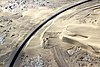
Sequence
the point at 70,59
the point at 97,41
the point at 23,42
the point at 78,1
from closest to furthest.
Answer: the point at 70,59
the point at 97,41
the point at 23,42
the point at 78,1

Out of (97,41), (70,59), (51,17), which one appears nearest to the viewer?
(70,59)

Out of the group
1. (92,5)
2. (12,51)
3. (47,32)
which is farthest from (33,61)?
(92,5)

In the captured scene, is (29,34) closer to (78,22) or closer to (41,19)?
(41,19)

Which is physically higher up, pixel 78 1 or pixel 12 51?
pixel 78 1

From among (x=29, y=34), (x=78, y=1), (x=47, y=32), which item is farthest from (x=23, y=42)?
(x=78, y=1)

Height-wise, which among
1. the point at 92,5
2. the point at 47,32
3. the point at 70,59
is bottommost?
the point at 70,59

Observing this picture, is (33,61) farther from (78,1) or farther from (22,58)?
(78,1)

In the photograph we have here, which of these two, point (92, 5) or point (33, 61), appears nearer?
point (33, 61)

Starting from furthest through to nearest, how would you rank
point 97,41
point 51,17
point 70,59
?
point 51,17 → point 97,41 → point 70,59

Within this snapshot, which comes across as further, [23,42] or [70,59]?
[23,42]
